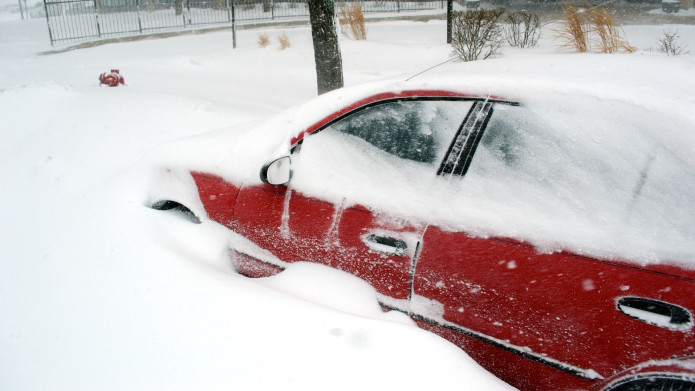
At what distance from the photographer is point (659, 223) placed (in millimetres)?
1571

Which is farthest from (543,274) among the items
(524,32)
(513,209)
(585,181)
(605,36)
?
(524,32)

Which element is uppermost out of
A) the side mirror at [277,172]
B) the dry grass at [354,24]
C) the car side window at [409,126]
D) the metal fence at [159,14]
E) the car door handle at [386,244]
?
the metal fence at [159,14]

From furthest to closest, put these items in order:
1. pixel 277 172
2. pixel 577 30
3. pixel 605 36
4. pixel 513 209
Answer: pixel 577 30 < pixel 605 36 < pixel 277 172 < pixel 513 209

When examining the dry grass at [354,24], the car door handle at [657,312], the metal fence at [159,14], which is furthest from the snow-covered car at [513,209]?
the metal fence at [159,14]

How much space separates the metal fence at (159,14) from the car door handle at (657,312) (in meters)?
14.6

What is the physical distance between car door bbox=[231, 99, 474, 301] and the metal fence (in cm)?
1336

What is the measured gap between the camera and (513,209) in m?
1.81

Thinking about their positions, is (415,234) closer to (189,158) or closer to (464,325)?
(464,325)

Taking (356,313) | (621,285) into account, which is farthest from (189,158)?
(621,285)

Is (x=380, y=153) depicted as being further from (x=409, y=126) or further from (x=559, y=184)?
(x=559, y=184)

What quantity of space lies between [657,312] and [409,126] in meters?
1.20

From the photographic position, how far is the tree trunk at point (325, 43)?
5961 mm

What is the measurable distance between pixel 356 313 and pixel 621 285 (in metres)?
1.03

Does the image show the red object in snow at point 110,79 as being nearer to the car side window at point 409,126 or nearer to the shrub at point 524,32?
the car side window at point 409,126
